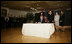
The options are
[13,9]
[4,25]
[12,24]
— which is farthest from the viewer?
[13,9]

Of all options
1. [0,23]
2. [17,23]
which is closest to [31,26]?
[0,23]

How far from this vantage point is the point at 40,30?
11.2ft

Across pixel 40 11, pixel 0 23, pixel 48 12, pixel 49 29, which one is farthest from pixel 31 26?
pixel 0 23

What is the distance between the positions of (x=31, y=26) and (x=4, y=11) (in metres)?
5.47

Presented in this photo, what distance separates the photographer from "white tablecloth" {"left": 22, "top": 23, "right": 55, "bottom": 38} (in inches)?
128

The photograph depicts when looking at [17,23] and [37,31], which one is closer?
[37,31]

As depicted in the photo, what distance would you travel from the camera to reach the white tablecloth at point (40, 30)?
10.7ft

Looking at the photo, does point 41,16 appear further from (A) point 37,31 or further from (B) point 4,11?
(B) point 4,11

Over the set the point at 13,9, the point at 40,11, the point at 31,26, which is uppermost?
the point at 13,9

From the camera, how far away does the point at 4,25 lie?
23.4 feet

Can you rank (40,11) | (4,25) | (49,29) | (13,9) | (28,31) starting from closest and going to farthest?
(49,29) → (28,31) → (40,11) → (4,25) → (13,9)

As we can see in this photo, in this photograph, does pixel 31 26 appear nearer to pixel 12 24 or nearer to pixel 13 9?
pixel 12 24

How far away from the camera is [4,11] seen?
8.00 meters

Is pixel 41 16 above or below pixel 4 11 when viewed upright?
below
